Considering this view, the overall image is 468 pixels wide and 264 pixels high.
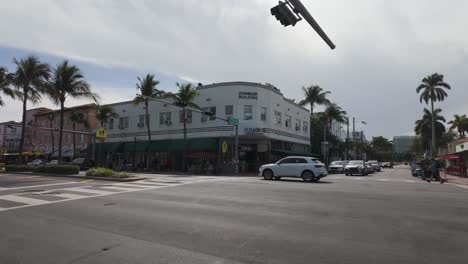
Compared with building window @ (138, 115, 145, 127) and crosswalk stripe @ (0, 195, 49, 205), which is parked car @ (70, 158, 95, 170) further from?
crosswalk stripe @ (0, 195, 49, 205)

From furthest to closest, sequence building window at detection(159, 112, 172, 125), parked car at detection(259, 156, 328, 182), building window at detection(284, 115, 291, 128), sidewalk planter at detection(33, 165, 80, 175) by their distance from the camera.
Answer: building window at detection(284, 115, 291, 128), building window at detection(159, 112, 172, 125), sidewalk planter at detection(33, 165, 80, 175), parked car at detection(259, 156, 328, 182)

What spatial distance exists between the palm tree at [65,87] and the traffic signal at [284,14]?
2403 centimetres

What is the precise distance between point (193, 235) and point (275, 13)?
6.61m

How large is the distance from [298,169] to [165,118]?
21.9m

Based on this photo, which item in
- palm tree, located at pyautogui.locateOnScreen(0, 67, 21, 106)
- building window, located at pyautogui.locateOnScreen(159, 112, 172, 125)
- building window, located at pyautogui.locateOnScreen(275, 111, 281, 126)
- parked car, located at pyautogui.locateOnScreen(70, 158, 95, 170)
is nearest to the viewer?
palm tree, located at pyautogui.locateOnScreen(0, 67, 21, 106)

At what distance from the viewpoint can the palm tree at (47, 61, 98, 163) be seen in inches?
1072

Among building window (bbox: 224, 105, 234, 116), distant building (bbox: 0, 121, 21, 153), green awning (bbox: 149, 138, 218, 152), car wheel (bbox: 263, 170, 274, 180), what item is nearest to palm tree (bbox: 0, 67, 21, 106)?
green awning (bbox: 149, 138, 218, 152)

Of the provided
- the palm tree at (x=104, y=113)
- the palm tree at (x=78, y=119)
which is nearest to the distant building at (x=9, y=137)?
the palm tree at (x=78, y=119)

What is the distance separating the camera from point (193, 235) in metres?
6.23

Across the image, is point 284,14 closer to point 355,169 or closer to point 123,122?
point 355,169

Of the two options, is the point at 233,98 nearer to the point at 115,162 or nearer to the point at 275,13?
the point at 115,162

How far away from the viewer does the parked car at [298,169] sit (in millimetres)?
19547

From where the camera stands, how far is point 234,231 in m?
6.53

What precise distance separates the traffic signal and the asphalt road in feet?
18.6
